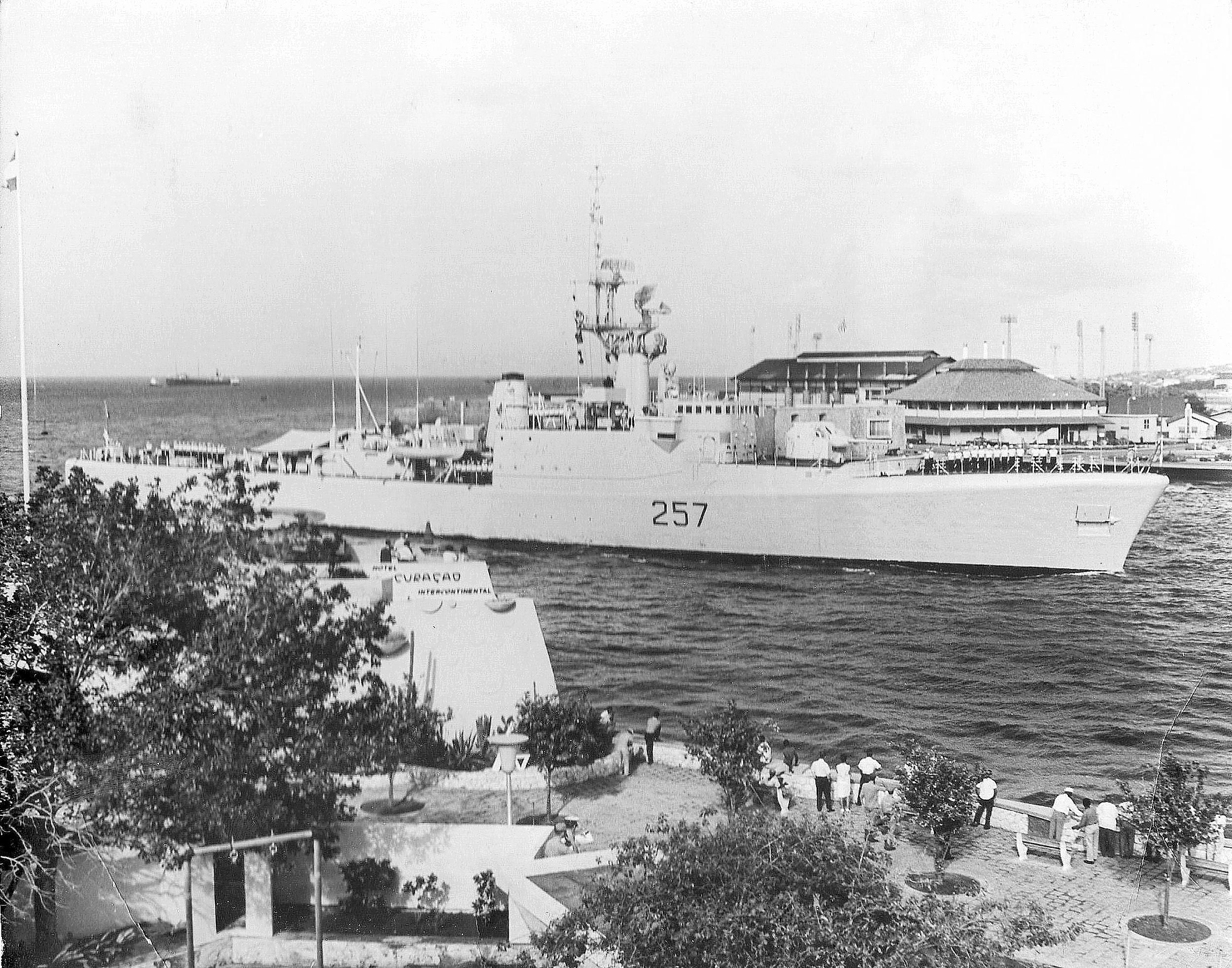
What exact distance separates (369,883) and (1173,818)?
17.0 ft

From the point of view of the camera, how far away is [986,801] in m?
8.01

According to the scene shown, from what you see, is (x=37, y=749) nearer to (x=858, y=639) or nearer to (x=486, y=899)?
(x=486, y=899)

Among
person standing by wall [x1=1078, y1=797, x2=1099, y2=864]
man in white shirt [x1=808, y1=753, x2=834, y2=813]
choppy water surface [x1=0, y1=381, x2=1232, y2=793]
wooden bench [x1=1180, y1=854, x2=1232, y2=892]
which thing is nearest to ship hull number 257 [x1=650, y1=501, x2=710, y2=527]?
choppy water surface [x1=0, y1=381, x2=1232, y2=793]

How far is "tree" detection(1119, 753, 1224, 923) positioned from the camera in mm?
6973

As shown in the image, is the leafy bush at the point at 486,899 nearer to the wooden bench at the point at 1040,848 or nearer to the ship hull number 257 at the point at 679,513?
the wooden bench at the point at 1040,848

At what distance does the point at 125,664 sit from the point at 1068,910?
6317 millimetres

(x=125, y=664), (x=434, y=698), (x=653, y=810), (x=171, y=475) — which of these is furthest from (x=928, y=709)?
(x=171, y=475)

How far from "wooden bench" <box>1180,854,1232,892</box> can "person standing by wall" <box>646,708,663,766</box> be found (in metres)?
3.87

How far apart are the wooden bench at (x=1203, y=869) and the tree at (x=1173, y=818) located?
0.06 m

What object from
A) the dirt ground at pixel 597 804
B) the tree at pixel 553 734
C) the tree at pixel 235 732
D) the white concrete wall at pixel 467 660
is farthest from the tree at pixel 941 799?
the tree at pixel 235 732

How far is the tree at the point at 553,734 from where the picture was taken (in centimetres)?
834

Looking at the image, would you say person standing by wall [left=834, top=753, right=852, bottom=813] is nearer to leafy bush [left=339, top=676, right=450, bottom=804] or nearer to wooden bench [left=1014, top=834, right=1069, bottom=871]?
wooden bench [left=1014, top=834, right=1069, bottom=871]

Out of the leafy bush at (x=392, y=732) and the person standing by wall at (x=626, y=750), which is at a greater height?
the leafy bush at (x=392, y=732)

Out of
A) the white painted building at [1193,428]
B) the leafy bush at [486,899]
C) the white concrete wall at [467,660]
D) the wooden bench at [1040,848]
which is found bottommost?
the leafy bush at [486,899]
